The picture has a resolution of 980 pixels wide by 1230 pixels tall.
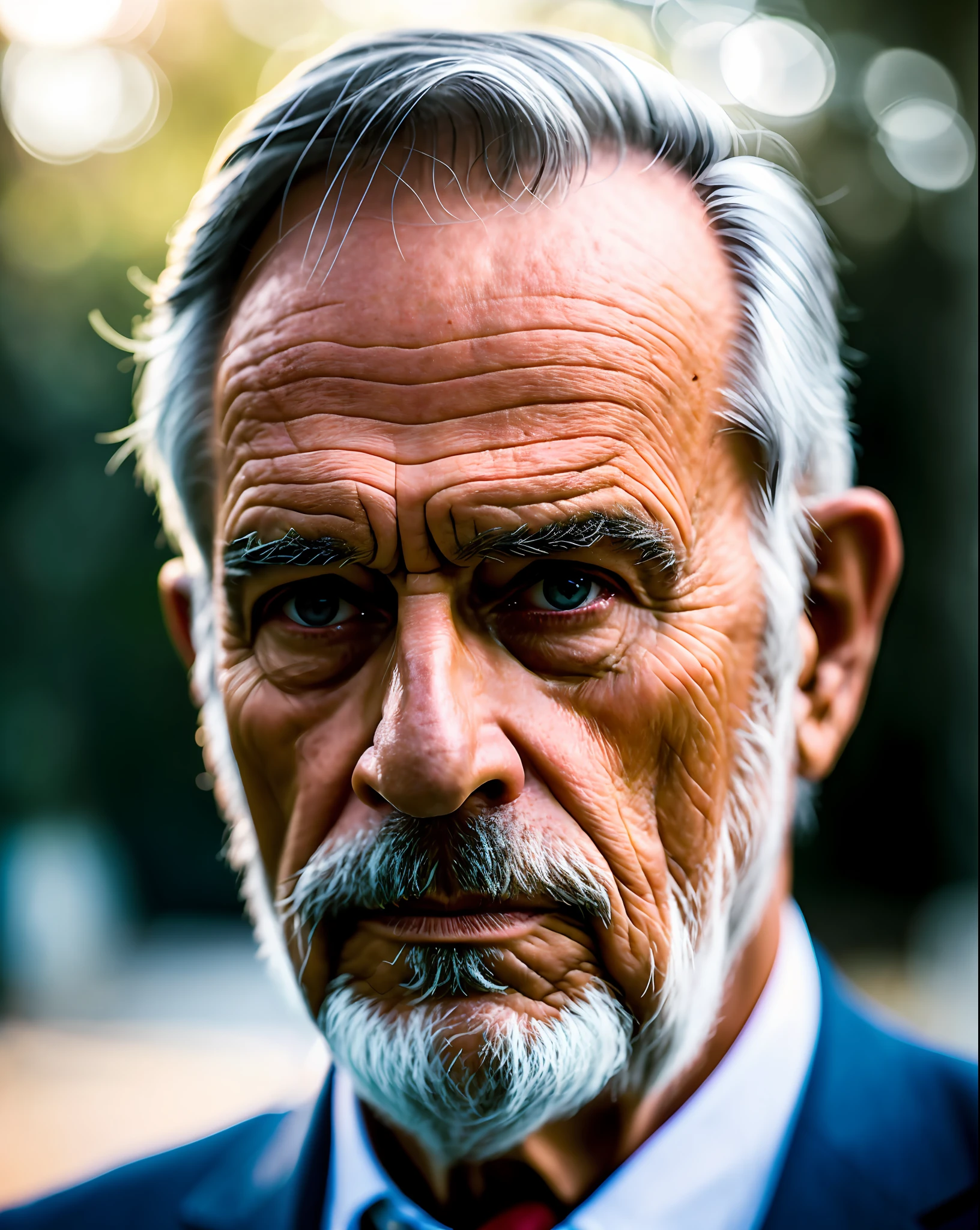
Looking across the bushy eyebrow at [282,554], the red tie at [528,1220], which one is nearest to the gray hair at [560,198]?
the bushy eyebrow at [282,554]

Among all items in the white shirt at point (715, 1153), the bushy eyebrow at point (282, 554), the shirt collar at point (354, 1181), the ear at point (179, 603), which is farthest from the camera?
the ear at point (179, 603)

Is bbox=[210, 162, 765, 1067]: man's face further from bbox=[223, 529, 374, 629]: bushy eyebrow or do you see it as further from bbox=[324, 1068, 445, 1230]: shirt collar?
bbox=[324, 1068, 445, 1230]: shirt collar

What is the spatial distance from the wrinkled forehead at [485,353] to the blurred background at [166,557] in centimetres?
41

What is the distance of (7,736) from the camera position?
217 inches

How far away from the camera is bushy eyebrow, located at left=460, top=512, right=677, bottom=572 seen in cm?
118

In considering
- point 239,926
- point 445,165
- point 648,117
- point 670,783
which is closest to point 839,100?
point 648,117

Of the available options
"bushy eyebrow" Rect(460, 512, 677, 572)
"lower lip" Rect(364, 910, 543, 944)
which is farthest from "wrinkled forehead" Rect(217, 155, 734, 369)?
"lower lip" Rect(364, 910, 543, 944)

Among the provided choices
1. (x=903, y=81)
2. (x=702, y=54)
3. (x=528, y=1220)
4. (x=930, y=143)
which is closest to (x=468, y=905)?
(x=528, y=1220)

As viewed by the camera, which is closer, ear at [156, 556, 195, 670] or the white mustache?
the white mustache

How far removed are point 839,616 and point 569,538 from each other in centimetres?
54

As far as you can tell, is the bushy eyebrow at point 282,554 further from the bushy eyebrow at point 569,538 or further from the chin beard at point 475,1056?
the chin beard at point 475,1056

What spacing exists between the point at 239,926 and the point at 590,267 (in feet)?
19.2

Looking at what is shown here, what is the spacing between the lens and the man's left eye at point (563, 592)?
1.26 metres

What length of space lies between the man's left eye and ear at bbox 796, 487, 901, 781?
15.7 inches
